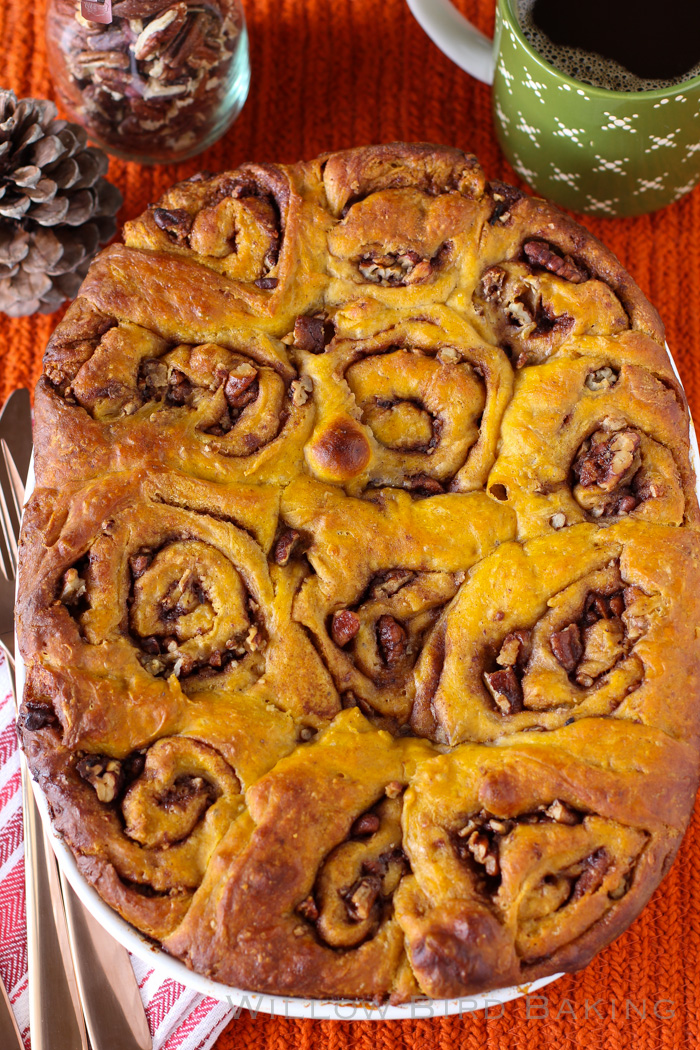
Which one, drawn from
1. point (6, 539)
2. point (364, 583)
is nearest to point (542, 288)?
point (364, 583)

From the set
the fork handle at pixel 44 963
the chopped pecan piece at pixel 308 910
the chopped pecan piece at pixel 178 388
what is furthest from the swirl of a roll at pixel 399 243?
the fork handle at pixel 44 963

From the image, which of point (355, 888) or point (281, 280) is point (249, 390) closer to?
point (281, 280)

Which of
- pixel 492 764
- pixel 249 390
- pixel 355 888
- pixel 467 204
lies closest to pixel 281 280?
pixel 249 390

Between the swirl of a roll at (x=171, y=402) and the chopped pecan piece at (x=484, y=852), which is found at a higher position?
the swirl of a roll at (x=171, y=402)

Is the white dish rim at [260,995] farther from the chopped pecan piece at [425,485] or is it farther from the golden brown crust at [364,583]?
the chopped pecan piece at [425,485]

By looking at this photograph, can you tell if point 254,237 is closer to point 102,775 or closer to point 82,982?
point 102,775

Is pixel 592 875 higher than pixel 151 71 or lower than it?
lower

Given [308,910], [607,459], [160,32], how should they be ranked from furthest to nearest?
[160,32]
[607,459]
[308,910]

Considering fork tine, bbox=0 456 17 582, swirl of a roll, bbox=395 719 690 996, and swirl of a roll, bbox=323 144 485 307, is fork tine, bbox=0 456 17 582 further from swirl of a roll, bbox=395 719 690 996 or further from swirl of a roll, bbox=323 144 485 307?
swirl of a roll, bbox=395 719 690 996
